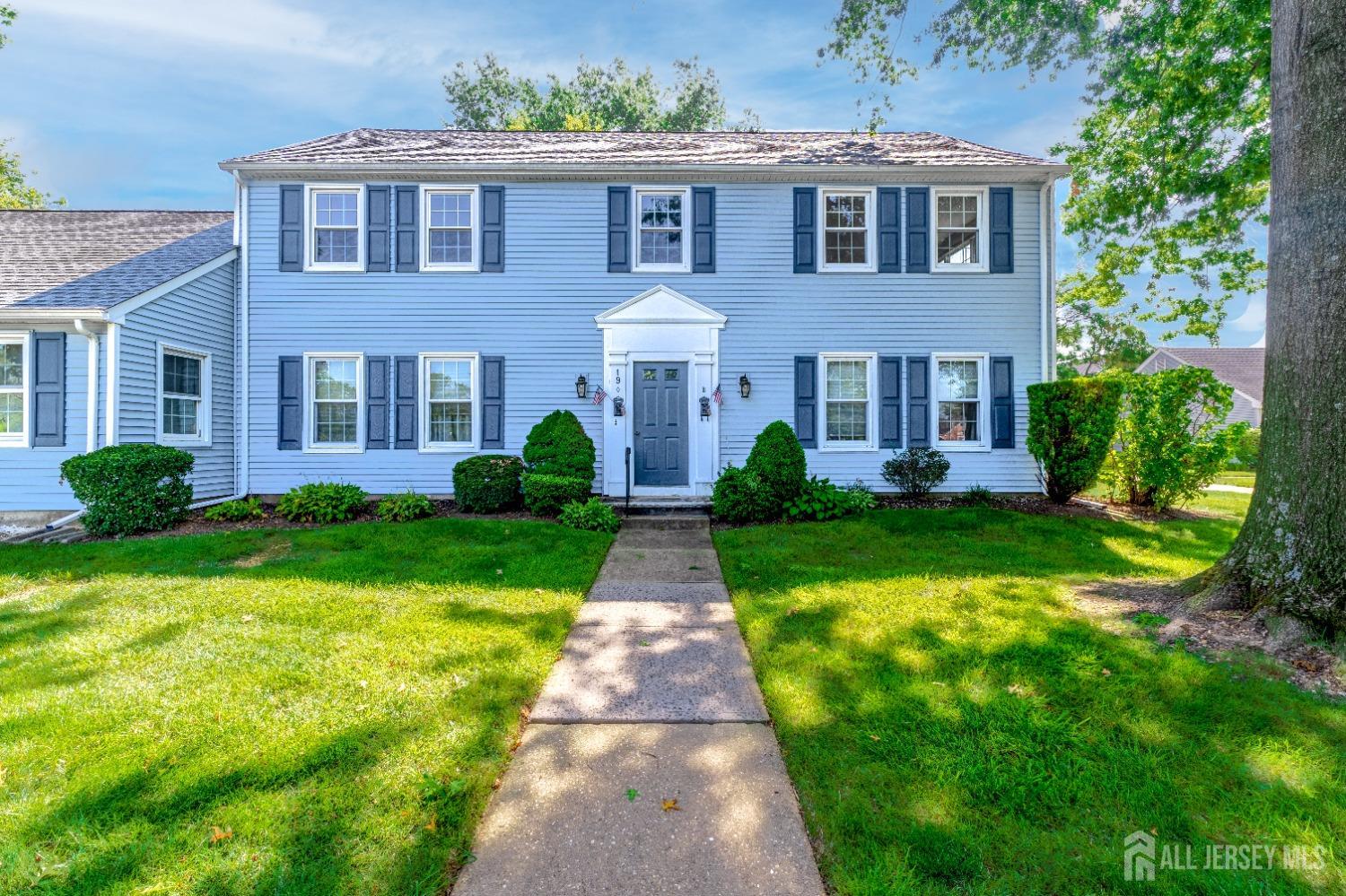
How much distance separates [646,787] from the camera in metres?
2.47

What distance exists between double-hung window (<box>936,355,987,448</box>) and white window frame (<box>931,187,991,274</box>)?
1515mm

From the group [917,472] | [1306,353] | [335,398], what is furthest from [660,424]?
[1306,353]

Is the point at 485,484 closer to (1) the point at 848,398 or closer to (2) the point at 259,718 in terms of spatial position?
(2) the point at 259,718

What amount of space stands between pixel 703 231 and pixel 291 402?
25.0 feet

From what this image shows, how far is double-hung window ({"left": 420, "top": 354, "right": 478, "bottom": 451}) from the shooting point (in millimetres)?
9883

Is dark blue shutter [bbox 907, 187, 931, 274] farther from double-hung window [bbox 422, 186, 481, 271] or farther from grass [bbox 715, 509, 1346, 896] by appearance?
double-hung window [bbox 422, 186, 481, 271]

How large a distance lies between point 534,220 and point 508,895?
32.2ft

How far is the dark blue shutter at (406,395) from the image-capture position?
9.79 metres

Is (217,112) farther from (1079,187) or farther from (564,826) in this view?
(1079,187)

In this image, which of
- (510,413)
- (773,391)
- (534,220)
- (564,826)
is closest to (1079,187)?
(773,391)

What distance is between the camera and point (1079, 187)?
548 inches

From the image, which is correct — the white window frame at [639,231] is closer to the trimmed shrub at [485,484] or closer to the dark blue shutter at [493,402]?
the dark blue shutter at [493,402]

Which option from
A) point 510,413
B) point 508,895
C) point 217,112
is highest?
point 217,112

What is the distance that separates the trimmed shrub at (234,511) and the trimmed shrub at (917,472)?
31.8 feet
